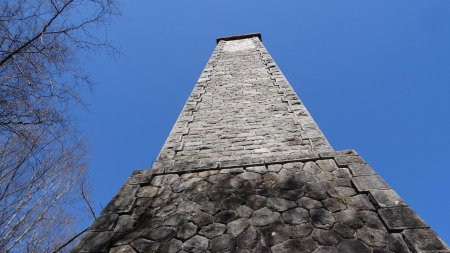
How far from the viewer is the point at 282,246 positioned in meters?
2.70

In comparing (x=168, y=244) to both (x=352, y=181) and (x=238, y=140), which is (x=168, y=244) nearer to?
(x=352, y=181)

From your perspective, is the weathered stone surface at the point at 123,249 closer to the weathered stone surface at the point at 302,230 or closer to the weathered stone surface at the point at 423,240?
the weathered stone surface at the point at 302,230

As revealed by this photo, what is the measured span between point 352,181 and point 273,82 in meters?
Result: 4.29

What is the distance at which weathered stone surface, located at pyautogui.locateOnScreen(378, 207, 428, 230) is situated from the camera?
274cm

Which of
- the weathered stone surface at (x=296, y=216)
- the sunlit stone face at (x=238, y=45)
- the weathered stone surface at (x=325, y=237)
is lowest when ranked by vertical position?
the weathered stone surface at (x=325, y=237)

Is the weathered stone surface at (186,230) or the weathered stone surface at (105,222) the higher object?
the weathered stone surface at (105,222)

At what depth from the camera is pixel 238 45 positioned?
38.7 ft

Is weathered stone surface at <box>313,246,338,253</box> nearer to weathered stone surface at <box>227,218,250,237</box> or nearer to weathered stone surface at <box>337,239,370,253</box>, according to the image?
weathered stone surface at <box>337,239,370,253</box>

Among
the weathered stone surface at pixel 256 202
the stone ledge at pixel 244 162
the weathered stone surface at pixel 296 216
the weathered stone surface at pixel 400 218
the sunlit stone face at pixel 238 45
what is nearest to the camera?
the weathered stone surface at pixel 400 218

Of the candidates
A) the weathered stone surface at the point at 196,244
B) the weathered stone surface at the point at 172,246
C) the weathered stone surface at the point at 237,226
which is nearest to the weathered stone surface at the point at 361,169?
the weathered stone surface at the point at 237,226

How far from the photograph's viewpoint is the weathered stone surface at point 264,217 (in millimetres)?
3014

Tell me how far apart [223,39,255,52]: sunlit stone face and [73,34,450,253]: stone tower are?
6675 millimetres

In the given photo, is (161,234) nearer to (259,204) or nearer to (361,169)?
(259,204)

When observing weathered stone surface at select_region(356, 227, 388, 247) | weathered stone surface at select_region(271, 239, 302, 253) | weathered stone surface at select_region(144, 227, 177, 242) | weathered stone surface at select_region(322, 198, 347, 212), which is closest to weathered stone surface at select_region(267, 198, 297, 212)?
weathered stone surface at select_region(322, 198, 347, 212)
